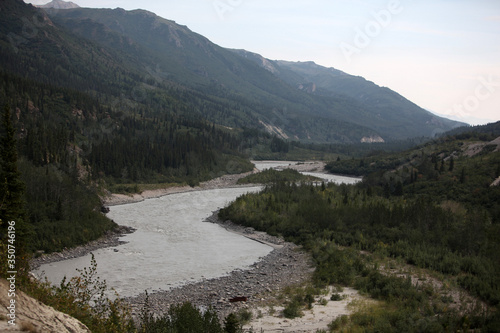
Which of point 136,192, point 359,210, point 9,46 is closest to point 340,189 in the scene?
point 359,210

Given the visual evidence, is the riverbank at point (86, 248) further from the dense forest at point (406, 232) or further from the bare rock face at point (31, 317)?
the bare rock face at point (31, 317)

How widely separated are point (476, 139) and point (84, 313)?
93.1 metres

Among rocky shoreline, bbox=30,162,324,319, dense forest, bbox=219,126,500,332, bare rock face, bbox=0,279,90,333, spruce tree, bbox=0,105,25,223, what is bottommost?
rocky shoreline, bbox=30,162,324,319

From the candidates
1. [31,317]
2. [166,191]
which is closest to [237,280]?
[31,317]

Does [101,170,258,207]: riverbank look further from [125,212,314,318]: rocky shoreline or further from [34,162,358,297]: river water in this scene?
[125,212,314,318]: rocky shoreline

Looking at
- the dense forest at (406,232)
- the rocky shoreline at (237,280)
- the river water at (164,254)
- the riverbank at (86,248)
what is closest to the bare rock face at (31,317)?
the river water at (164,254)

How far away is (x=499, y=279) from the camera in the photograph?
23625 millimetres

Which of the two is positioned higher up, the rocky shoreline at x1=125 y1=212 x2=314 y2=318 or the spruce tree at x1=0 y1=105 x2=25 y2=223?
the spruce tree at x1=0 y1=105 x2=25 y2=223

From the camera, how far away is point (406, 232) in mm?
36531

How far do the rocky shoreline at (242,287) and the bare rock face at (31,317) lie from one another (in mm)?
10145

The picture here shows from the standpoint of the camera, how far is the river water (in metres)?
28.4

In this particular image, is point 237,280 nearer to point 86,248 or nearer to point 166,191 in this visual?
point 86,248

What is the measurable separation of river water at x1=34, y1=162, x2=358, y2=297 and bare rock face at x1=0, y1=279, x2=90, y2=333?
7.77 metres

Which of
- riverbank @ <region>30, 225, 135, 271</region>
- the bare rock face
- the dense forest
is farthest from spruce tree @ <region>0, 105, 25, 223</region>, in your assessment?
the dense forest
